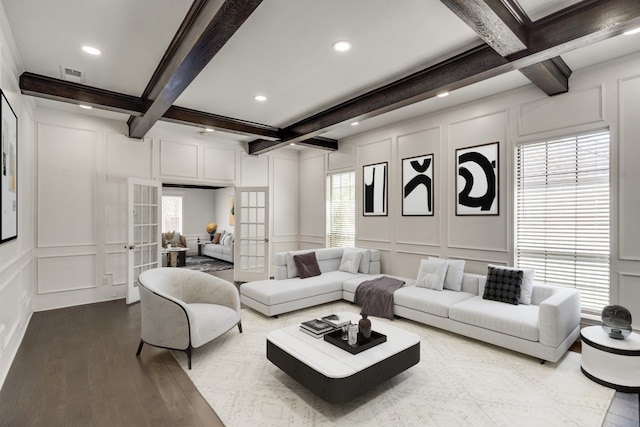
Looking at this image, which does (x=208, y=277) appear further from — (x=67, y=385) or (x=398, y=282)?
(x=398, y=282)

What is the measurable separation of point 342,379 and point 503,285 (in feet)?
8.03

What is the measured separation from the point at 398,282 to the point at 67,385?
12.7ft

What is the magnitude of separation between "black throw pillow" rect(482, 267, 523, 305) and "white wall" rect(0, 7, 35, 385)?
→ 4.72 meters

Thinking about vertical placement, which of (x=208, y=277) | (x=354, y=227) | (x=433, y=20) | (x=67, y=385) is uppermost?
(x=433, y=20)

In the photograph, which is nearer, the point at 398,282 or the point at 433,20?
the point at 433,20

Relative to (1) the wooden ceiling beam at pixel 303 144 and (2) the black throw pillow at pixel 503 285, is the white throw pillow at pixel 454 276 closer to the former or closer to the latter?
(2) the black throw pillow at pixel 503 285

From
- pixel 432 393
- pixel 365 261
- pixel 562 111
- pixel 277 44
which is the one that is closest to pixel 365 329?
pixel 432 393

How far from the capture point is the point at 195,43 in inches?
91.5

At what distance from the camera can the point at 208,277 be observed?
12.3ft

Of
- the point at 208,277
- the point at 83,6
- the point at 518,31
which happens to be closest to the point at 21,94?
the point at 83,6

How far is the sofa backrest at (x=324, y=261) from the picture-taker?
4.99 metres

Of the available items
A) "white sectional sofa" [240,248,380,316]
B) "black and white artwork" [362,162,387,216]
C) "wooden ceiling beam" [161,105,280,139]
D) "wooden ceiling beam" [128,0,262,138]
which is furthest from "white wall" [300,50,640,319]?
"wooden ceiling beam" [128,0,262,138]

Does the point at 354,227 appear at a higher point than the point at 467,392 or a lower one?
higher

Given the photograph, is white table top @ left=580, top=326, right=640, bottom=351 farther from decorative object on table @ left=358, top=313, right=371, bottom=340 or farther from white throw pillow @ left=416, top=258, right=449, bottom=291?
decorative object on table @ left=358, top=313, right=371, bottom=340
